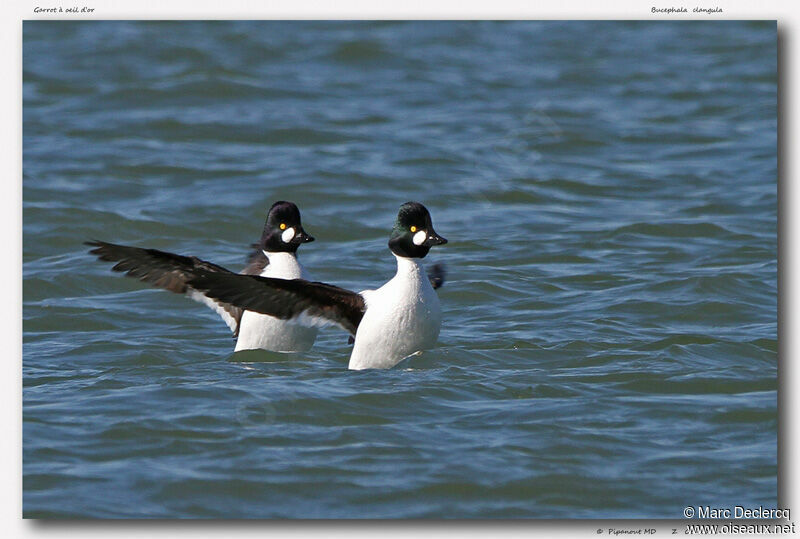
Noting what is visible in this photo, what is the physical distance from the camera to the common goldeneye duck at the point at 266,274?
9914mm

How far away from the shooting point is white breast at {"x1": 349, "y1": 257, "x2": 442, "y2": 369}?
10016 millimetres

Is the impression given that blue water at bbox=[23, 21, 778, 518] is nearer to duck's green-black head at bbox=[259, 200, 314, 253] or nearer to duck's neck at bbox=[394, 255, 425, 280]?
duck's neck at bbox=[394, 255, 425, 280]

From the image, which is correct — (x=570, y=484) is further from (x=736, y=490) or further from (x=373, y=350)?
(x=373, y=350)

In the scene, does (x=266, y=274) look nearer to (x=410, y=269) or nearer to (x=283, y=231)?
(x=283, y=231)

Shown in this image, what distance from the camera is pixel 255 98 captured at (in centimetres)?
2066

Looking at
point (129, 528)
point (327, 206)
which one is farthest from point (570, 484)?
point (327, 206)

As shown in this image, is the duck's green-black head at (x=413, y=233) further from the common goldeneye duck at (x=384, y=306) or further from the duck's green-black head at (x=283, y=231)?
the duck's green-black head at (x=283, y=231)

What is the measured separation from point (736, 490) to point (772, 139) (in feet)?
39.6

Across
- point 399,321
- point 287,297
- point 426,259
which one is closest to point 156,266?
point 287,297

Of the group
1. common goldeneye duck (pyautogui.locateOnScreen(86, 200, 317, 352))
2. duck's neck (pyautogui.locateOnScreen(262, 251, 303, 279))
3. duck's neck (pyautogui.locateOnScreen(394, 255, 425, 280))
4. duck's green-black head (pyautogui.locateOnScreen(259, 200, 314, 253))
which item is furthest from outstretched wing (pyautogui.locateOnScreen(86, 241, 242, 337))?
duck's neck (pyautogui.locateOnScreen(394, 255, 425, 280))

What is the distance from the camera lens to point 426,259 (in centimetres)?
1473

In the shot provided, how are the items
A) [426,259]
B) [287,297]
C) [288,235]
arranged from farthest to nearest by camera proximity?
1. [426,259]
2. [288,235]
3. [287,297]

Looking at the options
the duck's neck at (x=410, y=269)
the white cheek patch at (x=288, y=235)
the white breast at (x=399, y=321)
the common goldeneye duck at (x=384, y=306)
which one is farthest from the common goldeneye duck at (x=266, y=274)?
the duck's neck at (x=410, y=269)

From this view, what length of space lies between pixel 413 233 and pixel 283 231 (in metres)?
1.51
